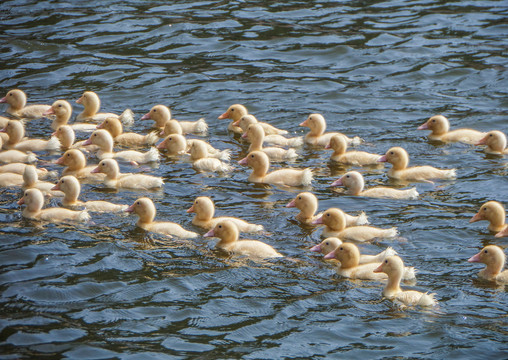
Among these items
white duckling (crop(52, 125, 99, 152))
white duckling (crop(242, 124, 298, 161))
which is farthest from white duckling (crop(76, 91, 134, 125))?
white duckling (crop(242, 124, 298, 161))

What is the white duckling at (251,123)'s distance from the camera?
1409 centimetres

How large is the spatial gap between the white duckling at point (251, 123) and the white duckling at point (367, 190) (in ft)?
8.30

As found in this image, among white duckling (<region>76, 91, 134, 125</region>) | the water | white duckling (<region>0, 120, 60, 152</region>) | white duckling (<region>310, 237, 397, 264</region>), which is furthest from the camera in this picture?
white duckling (<region>76, 91, 134, 125</region>)

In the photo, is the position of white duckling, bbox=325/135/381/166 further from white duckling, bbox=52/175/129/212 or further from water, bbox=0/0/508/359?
white duckling, bbox=52/175/129/212

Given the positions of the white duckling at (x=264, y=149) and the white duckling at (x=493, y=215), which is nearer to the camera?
the white duckling at (x=493, y=215)

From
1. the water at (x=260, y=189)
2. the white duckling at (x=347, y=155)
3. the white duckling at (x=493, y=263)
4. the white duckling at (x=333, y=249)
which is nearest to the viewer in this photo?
the water at (x=260, y=189)

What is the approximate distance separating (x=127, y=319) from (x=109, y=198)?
346cm

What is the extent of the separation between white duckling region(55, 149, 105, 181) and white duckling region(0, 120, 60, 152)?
0.86m

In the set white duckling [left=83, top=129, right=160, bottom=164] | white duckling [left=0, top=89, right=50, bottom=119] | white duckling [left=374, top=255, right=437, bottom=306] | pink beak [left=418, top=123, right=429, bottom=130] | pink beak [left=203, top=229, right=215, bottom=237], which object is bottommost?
white duckling [left=374, top=255, right=437, bottom=306]

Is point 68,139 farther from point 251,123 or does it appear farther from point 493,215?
point 493,215

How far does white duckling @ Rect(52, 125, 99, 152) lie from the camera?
44.6 ft

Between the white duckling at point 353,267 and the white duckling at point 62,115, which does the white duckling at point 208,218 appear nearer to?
the white duckling at point 353,267

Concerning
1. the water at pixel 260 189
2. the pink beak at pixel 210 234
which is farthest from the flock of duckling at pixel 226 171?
the water at pixel 260 189

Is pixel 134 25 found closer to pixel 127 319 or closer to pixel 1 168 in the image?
pixel 1 168
